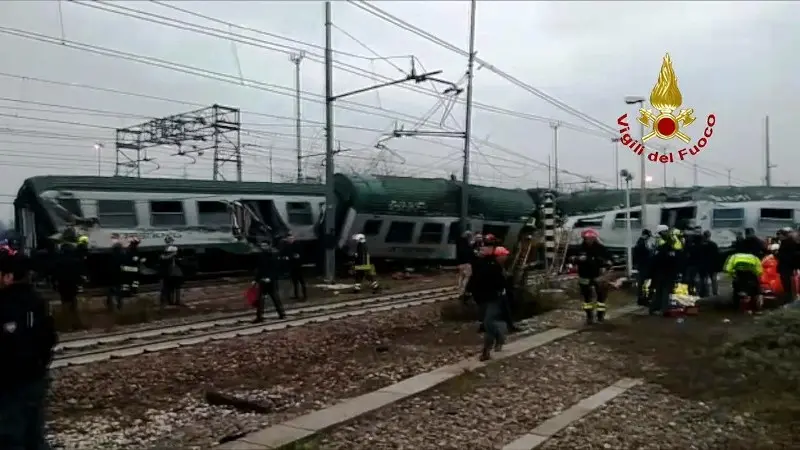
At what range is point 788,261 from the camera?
589 inches

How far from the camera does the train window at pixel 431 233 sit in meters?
27.6

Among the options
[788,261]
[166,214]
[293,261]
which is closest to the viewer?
[788,261]

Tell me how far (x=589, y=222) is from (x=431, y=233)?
6.33 meters

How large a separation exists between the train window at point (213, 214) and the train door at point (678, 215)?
1551 centimetres

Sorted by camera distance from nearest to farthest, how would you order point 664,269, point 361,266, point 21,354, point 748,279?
point 21,354 → point 664,269 → point 748,279 → point 361,266

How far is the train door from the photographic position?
2634 cm

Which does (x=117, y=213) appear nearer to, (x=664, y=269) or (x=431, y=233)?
(x=431, y=233)

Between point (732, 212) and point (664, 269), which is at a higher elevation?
point (732, 212)

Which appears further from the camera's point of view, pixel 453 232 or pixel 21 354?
pixel 453 232

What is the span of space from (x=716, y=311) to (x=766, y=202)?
13.6 meters

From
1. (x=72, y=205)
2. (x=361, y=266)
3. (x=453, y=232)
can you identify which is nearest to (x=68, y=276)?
(x=72, y=205)

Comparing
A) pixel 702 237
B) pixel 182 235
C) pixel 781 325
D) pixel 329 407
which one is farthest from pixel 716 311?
pixel 182 235

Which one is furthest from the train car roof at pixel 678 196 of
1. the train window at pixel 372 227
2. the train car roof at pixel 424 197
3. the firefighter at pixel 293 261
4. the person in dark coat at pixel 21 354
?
the person in dark coat at pixel 21 354

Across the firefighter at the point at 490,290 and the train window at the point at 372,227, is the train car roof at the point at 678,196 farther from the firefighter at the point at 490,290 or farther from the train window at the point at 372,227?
the firefighter at the point at 490,290
